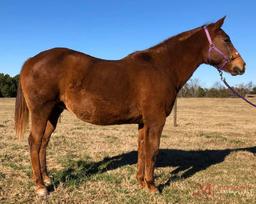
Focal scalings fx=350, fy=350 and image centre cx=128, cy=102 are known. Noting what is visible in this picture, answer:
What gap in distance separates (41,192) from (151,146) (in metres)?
1.81

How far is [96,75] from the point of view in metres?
5.36

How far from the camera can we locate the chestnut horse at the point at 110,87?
208 inches

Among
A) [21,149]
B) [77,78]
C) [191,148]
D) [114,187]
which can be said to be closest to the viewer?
[77,78]

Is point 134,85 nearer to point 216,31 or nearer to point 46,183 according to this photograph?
point 216,31

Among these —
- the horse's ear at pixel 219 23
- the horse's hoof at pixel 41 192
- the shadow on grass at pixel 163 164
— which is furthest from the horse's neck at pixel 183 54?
the horse's hoof at pixel 41 192

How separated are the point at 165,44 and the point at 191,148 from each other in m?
5.10

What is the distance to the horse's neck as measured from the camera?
588 centimetres

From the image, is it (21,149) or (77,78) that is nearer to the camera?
(77,78)

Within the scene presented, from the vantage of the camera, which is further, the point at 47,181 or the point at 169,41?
the point at 169,41

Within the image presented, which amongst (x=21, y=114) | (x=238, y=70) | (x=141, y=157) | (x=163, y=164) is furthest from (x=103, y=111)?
(x=163, y=164)

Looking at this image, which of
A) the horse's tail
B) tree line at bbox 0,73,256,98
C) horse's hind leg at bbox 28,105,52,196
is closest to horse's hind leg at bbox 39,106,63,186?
the horse's tail

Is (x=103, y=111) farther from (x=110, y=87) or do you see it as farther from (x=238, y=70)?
(x=238, y=70)

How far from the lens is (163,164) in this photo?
7.85m

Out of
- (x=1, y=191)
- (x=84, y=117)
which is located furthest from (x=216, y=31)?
(x=1, y=191)
